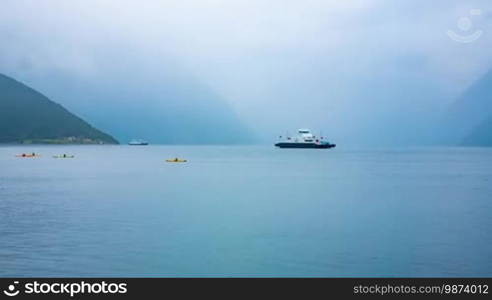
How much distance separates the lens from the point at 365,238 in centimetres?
2638

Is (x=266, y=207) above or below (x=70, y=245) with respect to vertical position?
above

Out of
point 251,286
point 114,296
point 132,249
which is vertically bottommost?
point 114,296

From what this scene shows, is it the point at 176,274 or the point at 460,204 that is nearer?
the point at 176,274

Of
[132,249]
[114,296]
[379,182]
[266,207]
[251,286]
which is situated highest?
[379,182]

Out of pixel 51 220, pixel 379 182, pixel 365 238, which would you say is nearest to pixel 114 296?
pixel 365 238

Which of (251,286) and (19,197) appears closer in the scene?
(251,286)

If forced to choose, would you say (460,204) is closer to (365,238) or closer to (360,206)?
(360,206)

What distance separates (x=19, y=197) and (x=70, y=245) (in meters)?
21.4

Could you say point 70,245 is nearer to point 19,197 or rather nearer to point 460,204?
point 19,197

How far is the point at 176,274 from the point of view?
1978 centimetres

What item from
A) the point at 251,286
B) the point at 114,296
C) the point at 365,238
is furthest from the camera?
the point at 365,238

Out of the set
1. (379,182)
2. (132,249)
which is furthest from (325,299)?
(379,182)

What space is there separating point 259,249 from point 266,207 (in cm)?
1446

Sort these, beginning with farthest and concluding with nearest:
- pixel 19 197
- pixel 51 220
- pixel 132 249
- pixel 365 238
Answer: pixel 19 197
pixel 51 220
pixel 365 238
pixel 132 249
